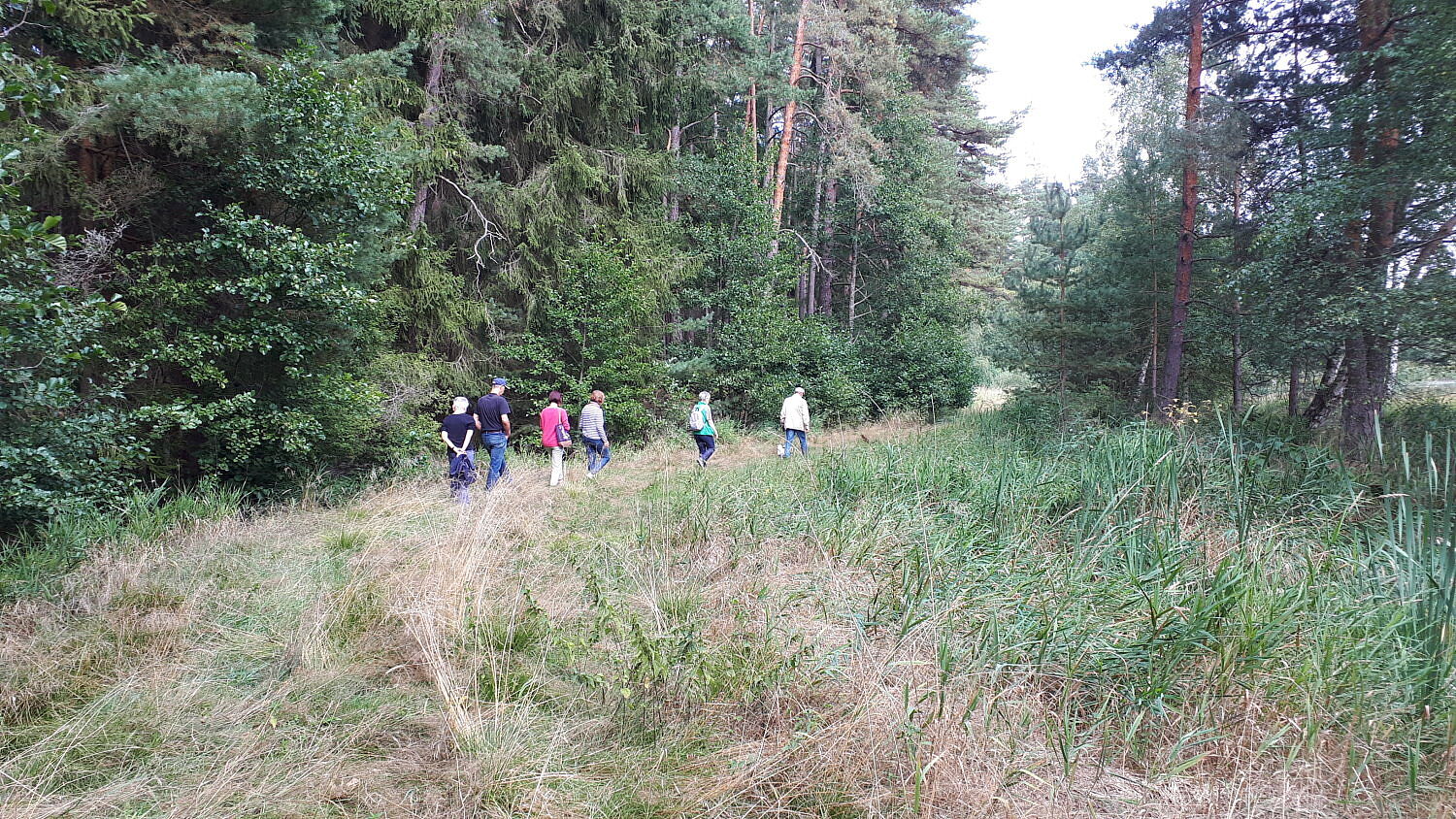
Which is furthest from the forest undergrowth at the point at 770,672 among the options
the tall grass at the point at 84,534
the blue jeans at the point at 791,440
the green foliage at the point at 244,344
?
the blue jeans at the point at 791,440

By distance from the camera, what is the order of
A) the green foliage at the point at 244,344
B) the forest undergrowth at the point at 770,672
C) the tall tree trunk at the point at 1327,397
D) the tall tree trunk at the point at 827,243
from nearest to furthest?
the forest undergrowth at the point at 770,672 → the green foliage at the point at 244,344 → the tall tree trunk at the point at 1327,397 → the tall tree trunk at the point at 827,243

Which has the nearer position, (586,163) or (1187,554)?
(1187,554)

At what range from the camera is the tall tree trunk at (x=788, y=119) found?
1781cm

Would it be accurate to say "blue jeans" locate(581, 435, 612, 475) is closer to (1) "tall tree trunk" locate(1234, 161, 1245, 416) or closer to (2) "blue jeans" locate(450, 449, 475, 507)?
(2) "blue jeans" locate(450, 449, 475, 507)

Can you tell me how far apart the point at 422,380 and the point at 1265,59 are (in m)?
18.3

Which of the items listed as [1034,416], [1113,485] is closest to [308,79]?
[1113,485]

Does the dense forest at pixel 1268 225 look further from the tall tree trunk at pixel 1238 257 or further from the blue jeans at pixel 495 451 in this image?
the blue jeans at pixel 495 451

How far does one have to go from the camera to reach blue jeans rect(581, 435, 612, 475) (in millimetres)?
10227

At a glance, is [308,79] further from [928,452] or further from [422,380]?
[928,452]

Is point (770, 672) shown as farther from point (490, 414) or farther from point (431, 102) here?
point (431, 102)

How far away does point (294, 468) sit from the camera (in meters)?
8.45

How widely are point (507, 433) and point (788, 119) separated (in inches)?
557

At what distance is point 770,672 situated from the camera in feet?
10.0

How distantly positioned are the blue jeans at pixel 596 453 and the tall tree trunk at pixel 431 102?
603cm
